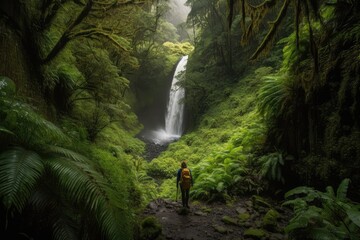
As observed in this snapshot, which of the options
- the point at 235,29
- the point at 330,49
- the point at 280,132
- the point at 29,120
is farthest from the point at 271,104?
the point at 235,29

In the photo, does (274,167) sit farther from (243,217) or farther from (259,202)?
(243,217)

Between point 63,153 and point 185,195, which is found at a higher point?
point 63,153

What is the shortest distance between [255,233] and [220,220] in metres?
1.05

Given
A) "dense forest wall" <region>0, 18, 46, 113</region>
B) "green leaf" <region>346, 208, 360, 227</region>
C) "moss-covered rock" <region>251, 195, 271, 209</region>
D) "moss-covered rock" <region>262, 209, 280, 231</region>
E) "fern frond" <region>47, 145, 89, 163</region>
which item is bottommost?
"moss-covered rock" <region>262, 209, 280, 231</region>

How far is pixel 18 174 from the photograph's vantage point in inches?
104

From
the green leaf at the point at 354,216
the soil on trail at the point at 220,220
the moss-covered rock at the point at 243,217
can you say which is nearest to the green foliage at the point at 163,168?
the soil on trail at the point at 220,220

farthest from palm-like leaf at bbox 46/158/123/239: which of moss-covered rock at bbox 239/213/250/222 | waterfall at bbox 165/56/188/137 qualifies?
waterfall at bbox 165/56/188/137

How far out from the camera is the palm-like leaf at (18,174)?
2.50 metres

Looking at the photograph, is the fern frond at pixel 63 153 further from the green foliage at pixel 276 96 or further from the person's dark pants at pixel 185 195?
the green foliage at pixel 276 96

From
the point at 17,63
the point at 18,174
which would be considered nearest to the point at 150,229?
the point at 18,174

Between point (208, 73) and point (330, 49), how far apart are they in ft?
54.3

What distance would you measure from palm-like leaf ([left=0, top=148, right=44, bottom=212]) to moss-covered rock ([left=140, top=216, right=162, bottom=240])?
258 cm

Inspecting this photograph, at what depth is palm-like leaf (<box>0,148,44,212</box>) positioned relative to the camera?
2500 millimetres

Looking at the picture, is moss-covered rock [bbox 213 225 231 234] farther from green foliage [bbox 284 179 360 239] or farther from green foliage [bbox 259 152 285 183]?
green foliage [bbox 259 152 285 183]
